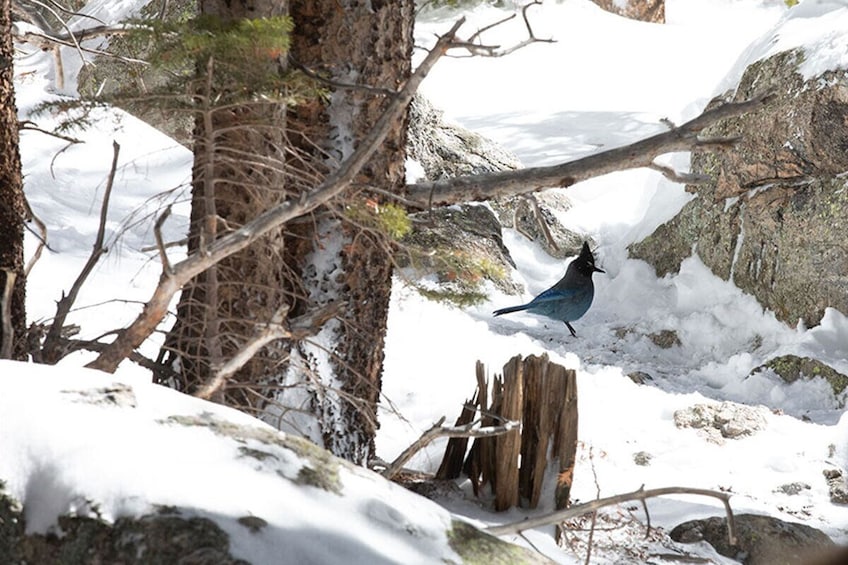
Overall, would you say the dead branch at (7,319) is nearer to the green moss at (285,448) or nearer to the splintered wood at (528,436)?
the green moss at (285,448)

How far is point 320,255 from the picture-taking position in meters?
3.48

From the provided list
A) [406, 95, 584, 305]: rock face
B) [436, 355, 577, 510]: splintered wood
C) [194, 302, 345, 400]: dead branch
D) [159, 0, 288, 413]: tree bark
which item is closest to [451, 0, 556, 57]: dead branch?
[159, 0, 288, 413]: tree bark

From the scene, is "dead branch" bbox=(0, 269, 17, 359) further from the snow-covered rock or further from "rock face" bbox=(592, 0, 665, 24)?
"rock face" bbox=(592, 0, 665, 24)

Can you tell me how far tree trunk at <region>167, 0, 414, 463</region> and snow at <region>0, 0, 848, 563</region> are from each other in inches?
10.6

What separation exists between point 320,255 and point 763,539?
7.57 feet

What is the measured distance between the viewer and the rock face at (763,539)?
4117mm

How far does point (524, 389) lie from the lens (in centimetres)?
392

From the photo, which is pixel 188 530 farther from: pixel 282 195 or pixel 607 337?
pixel 607 337

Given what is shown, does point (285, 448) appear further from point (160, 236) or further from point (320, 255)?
point (320, 255)

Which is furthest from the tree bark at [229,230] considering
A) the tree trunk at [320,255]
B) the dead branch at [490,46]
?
the dead branch at [490,46]

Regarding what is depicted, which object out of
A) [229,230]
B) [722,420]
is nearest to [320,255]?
[229,230]

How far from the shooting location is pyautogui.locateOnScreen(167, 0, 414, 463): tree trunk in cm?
324

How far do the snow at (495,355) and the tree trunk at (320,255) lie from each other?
10.6 inches

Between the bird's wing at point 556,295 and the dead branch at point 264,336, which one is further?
the bird's wing at point 556,295
